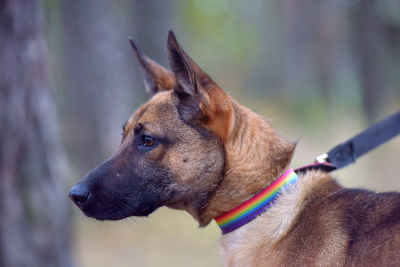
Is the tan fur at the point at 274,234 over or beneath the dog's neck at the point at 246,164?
beneath

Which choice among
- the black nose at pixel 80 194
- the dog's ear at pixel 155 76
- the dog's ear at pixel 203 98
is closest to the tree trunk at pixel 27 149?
the dog's ear at pixel 155 76

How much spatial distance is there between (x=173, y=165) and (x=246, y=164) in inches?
18.6

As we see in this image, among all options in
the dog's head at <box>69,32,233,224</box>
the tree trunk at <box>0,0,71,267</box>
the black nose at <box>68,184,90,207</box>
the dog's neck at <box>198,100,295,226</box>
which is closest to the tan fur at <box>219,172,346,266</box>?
the dog's neck at <box>198,100,295,226</box>

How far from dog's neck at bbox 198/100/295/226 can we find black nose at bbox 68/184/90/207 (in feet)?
2.49

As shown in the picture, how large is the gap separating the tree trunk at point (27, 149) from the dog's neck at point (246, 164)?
103 inches

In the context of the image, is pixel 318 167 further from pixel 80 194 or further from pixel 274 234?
pixel 80 194

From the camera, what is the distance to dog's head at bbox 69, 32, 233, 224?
3366 millimetres

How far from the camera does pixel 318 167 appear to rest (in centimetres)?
358

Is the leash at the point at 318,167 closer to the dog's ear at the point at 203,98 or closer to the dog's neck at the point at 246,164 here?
the dog's neck at the point at 246,164

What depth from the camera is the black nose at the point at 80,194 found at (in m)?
3.34

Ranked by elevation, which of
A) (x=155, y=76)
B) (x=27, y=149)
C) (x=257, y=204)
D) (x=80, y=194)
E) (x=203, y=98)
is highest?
(x=155, y=76)

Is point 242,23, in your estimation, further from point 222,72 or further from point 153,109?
point 153,109

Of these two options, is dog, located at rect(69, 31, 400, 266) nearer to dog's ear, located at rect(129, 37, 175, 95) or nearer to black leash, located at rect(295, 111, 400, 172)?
black leash, located at rect(295, 111, 400, 172)

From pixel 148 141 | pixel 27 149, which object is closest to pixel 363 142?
pixel 148 141
